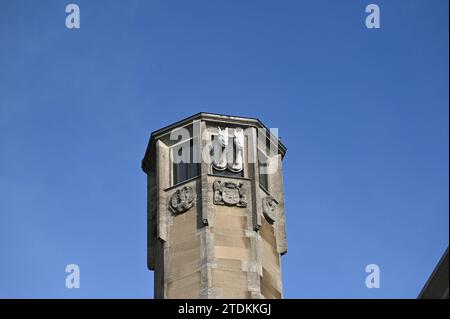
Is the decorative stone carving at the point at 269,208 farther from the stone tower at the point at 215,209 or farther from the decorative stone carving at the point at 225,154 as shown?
the decorative stone carving at the point at 225,154

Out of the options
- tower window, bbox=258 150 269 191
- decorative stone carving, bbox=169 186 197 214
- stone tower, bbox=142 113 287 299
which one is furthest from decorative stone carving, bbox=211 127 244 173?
decorative stone carving, bbox=169 186 197 214

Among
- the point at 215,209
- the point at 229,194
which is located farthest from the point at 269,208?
the point at 215,209

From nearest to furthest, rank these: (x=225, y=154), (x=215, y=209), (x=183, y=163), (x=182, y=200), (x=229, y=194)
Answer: (x=215, y=209) < (x=229, y=194) < (x=182, y=200) < (x=225, y=154) < (x=183, y=163)

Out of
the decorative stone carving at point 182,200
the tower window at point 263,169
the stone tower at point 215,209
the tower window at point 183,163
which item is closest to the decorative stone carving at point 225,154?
the stone tower at point 215,209

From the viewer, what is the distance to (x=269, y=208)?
4184cm

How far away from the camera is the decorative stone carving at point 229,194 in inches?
1612

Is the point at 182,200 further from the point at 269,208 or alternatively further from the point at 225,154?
the point at 269,208

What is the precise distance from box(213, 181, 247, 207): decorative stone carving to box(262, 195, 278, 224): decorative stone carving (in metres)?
0.67

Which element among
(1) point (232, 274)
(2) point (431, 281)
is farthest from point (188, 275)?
(2) point (431, 281)

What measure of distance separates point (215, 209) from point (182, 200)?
99cm

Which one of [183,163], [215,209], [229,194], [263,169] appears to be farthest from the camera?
[263,169]

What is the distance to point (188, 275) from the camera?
39.9 meters
